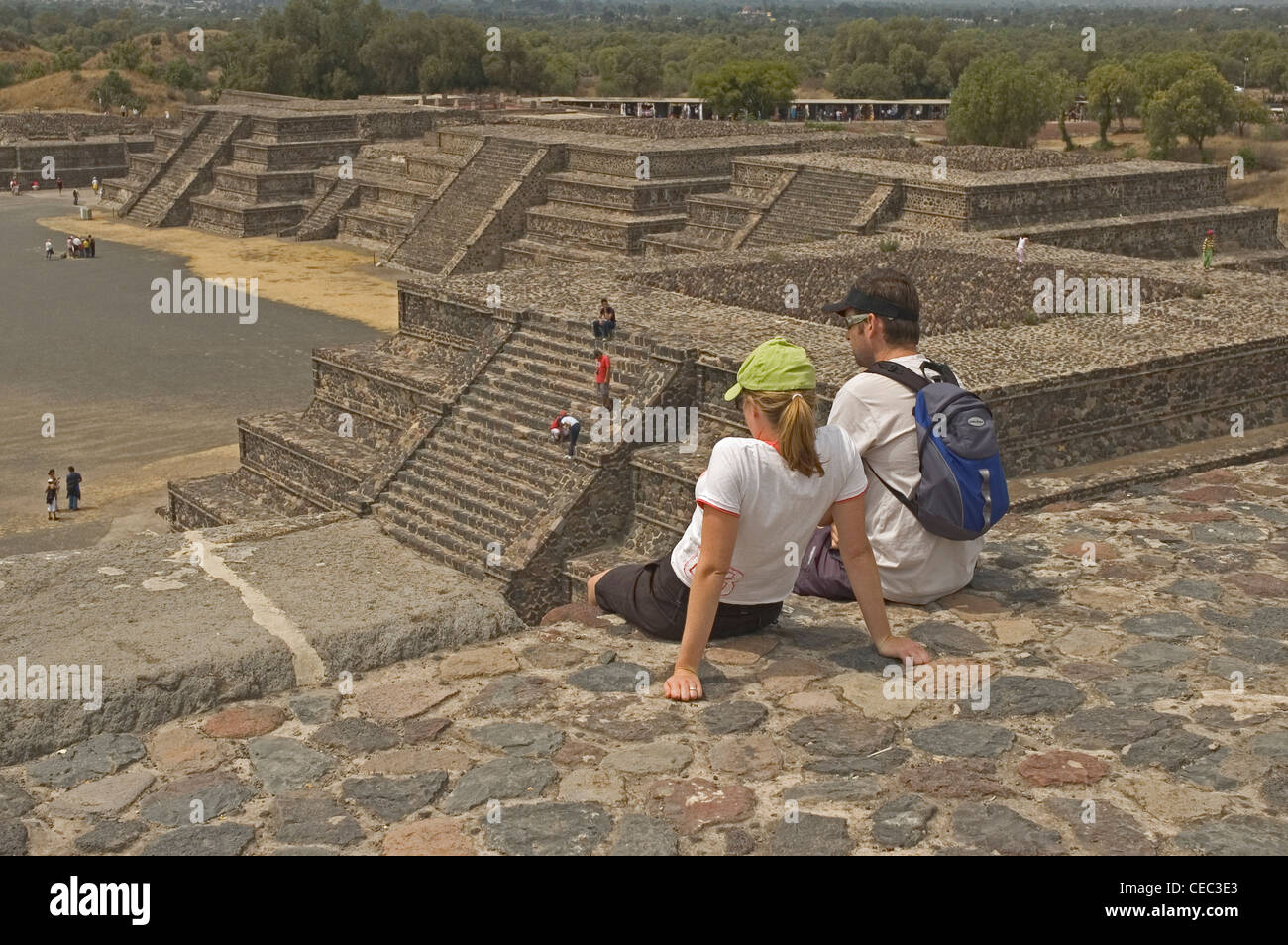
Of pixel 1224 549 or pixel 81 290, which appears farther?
pixel 81 290

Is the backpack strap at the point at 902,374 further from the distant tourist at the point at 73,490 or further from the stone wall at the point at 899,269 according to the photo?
the distant tourist at the point at 73,490

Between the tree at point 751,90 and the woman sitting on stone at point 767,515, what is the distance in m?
39.3

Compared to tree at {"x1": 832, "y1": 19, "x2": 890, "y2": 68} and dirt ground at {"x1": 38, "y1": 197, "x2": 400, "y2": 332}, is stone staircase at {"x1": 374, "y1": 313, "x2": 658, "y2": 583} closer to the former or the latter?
dirt ground at {"x1": 38, "y1": 197, "x2": 400, "y2": 332}

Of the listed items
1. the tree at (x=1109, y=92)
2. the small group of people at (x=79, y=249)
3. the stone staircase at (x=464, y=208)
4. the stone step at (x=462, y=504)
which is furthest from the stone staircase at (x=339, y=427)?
the tree at (x=1109, y=92)

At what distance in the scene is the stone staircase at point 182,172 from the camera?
35031 millimetres

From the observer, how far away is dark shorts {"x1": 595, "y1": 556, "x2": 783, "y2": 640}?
5699mm

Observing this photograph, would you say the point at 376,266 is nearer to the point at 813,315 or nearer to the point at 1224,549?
the point at 813,315

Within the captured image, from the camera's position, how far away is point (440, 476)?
12039 millimetres

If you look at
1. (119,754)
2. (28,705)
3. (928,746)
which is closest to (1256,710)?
(928,746)

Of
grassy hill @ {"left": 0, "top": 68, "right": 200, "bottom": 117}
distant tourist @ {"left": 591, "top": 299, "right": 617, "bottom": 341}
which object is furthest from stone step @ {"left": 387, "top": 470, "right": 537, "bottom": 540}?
grassy hill @ {"left": 0, "top": 68, "right": 200, "bottom": 117}

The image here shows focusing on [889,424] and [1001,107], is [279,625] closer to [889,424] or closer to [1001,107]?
[889,424]

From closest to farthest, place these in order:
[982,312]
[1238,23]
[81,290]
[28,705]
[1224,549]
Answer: [28,705]
[1224,549]
[982,312]
[81,290]
[1238,23]

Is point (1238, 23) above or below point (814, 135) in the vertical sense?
above

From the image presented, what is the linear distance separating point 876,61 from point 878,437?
66.4 meters
